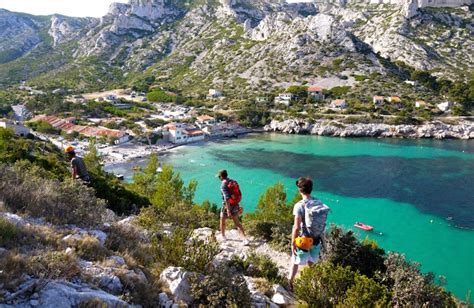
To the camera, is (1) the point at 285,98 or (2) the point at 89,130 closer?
(2) the point at 89,130

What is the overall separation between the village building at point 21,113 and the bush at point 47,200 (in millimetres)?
67635

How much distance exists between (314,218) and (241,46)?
10897 cm

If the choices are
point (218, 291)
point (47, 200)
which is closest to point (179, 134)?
point (47, 200)

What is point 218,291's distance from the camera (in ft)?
14.2

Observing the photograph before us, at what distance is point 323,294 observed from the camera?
14.7ft

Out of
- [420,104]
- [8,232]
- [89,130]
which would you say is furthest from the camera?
[420,104]

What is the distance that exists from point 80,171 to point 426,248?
22.0 m

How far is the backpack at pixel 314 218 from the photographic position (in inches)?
196

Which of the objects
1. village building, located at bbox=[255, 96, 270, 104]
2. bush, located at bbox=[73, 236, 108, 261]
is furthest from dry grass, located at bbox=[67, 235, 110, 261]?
village building, located at bbox=[255, 96, 270, 104]

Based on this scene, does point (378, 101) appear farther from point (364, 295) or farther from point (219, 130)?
point (364, 295)

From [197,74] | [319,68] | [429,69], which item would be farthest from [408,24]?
[197,74]

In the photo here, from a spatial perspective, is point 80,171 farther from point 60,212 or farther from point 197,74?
point 197,74

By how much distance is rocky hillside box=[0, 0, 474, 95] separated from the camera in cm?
9062

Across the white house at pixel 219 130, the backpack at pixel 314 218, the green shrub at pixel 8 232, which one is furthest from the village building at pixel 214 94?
the green shrub at pixel 8 232
